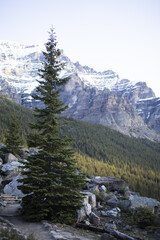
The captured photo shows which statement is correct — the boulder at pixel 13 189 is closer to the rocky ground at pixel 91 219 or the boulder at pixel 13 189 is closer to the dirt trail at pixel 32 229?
the rocky ground at pixel 91 219

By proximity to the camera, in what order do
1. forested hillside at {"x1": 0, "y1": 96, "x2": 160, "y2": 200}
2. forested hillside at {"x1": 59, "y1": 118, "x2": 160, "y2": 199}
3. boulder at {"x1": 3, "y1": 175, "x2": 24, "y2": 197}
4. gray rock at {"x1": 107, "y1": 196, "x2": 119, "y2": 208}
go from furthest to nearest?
forested hillside at {"x1": 59, "y1": 118, "x2": 160, "y2": 199}
forested hillside at {"x1": 0, "y1": 96, "x2": 160, "y2": 200}
boulder at {"x1": 3, "y1": 175, "x2": 24, "y2": 197}
gray rock at {"x1": 107, "y1": 196, "x2": 119, "y2": 208}

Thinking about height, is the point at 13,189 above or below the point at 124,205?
above

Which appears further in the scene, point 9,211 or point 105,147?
point 105,147

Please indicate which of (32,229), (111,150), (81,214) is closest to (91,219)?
(81,214)

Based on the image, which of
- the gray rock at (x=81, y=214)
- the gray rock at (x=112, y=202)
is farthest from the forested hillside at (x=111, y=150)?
the gray rock at (x=81, y=214)

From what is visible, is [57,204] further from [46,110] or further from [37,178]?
[46,110]

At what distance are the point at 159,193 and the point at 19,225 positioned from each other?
7790cm

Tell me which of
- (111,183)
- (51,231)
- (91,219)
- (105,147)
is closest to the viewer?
(51,231)

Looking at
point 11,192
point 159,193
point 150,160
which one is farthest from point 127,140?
point 11,192

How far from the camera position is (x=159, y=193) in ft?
253

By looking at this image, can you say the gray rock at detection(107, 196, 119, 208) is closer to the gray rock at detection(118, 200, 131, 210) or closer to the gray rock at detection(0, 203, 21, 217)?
the gray rock at detection(118, 200, 131, 210)

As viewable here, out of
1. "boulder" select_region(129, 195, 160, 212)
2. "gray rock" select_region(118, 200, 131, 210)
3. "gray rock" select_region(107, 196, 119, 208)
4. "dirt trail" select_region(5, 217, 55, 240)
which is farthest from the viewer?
"gray rock" select_region(107, 196, 119, 208)

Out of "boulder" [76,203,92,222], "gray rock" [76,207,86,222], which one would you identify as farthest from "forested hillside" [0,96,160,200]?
"gray rock" [76,207,86,222]

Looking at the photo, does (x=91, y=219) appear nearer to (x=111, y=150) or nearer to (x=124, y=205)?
(x=124, y=205)
